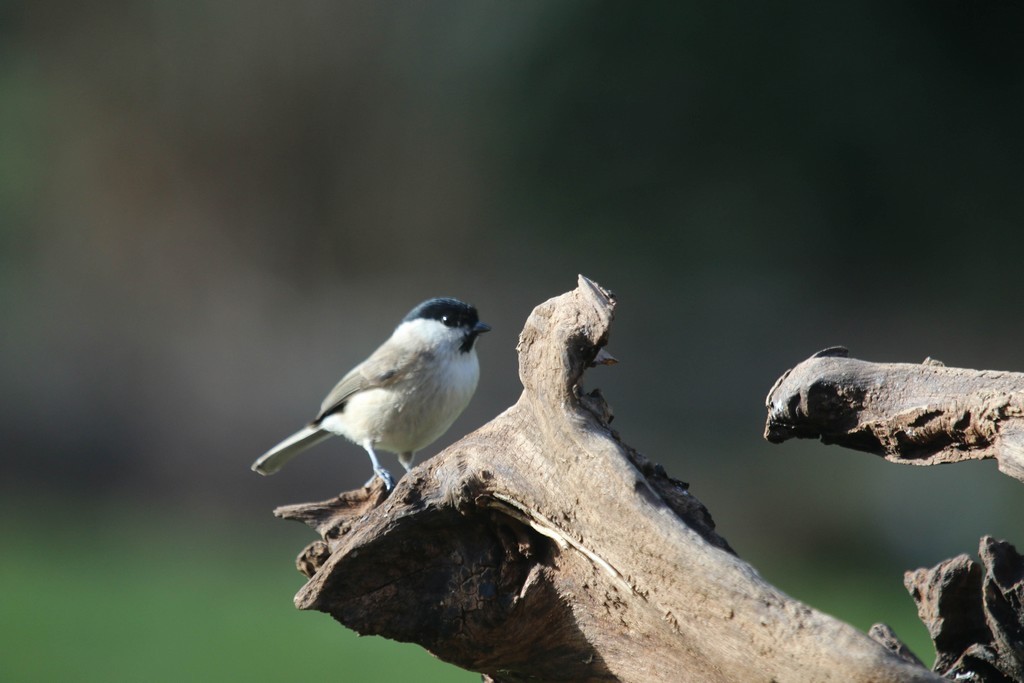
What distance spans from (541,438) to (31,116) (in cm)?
865

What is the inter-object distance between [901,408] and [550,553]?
764 millimetres

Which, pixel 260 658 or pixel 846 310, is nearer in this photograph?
pixel 260 658

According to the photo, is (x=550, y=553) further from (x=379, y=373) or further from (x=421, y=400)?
(x=379, y=373)

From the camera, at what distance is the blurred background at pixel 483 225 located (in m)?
7.75

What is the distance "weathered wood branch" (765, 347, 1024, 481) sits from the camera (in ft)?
6.58

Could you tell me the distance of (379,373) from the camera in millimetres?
3732

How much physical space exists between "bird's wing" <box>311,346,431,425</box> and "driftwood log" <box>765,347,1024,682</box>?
1684mm

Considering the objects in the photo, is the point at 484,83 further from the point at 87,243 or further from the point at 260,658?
the point at 260,658

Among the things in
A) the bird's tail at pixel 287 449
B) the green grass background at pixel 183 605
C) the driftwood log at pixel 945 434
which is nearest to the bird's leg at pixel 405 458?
the bird's tail at pixel 287 449

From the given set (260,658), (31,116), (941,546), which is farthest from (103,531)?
(941,546)

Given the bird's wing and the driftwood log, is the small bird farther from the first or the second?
the driftwood log

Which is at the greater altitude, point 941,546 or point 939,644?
point 941,546

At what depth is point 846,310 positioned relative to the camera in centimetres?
838

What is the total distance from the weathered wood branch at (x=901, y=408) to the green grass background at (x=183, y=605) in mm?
3194
